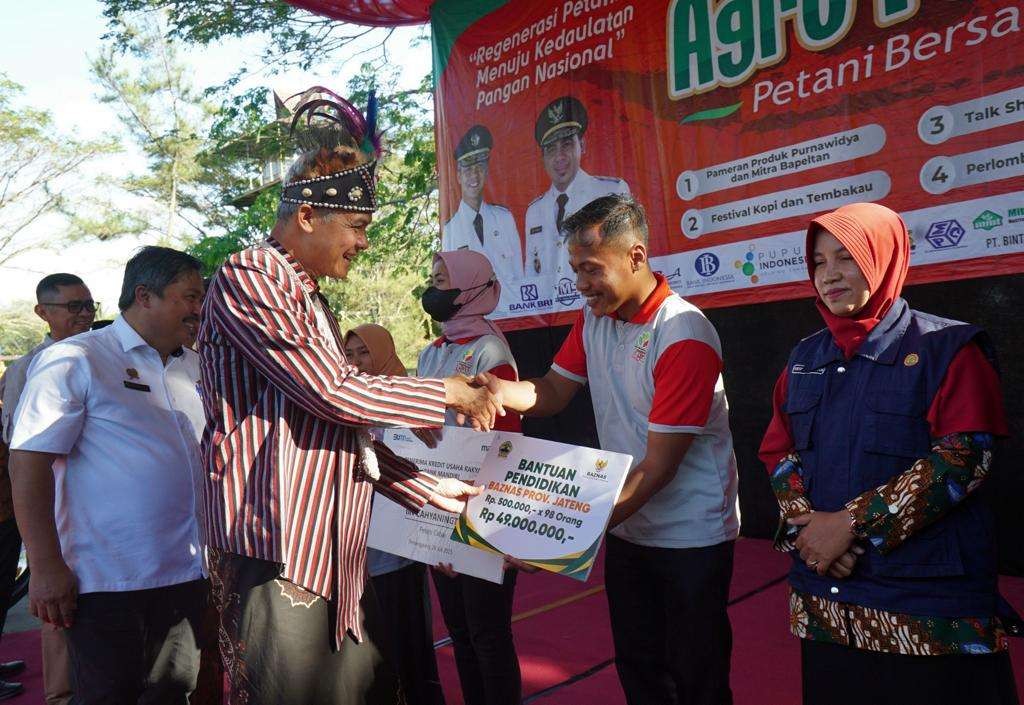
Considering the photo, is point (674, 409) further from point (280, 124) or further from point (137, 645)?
point (280, 124)

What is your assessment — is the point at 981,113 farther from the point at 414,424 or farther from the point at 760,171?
the point at 414,424

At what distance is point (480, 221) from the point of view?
6848 millimetres

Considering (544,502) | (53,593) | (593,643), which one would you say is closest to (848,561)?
(544,502)

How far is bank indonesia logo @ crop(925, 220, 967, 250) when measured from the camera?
408cm

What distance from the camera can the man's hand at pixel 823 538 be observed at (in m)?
1.89

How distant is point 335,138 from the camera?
2117 millimetres

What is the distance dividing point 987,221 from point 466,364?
2731mm

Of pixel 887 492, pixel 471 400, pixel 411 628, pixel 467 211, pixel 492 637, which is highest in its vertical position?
pixel 467 211

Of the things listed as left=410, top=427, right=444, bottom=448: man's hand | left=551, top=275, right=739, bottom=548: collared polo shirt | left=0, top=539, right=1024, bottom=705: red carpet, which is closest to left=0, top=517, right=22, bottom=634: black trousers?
left=0, top=539, right=1024, bottom=705: red carpet

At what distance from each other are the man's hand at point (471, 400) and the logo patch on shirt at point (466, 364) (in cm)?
64

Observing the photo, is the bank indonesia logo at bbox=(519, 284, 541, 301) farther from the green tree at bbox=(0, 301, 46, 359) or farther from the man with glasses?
the green tree at bbox=(0, 301, 46, 359)

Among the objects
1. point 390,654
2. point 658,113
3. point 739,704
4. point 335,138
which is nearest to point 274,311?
point 335,138

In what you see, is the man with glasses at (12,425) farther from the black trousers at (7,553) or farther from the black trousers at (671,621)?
the black trousers at (671,621)

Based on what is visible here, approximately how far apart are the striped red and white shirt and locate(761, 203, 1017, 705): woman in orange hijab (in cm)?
102
